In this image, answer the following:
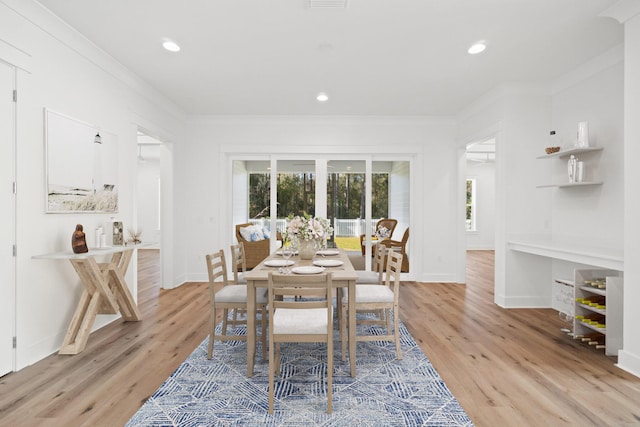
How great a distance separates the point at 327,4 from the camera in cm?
252

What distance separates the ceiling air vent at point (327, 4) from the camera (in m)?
2.49

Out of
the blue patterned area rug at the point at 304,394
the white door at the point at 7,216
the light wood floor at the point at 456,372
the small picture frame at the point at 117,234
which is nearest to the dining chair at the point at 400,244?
the light wood floor at the point at 456,372

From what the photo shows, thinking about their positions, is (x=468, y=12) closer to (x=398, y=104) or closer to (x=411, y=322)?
(x=398, y=104)

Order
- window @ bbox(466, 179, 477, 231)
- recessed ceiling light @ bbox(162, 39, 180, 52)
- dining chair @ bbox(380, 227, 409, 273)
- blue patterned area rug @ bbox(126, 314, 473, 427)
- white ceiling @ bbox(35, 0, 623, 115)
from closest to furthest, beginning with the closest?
blue patterned area rug @ bbox(126, 314, 473, 427), white ceiling @ bbox(35, 0, 623, 115), recessed ceiling light @ bbox(162, 39, 180, 52), dining chair @ bbox(380, 227, 409, 273), window @ bbox(466, 179, 477, 231)

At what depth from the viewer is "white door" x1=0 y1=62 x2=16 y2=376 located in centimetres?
239

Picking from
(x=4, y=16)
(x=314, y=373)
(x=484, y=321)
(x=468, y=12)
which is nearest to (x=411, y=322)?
(x=484, y=321)

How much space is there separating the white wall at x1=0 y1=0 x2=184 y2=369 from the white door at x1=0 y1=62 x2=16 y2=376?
47 millimetres

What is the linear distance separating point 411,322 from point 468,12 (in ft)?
9.68

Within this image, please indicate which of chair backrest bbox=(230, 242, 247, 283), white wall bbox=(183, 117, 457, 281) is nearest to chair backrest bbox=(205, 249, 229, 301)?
chair backrest bbox=(230, 242, 247, 283)

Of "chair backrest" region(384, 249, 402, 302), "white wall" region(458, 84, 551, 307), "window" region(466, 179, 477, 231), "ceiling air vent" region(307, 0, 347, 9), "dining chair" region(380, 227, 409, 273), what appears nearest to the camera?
"ceiling air vent" region(307, 0, 347, 9)

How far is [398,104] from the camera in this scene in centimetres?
496

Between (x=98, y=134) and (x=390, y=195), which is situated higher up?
(x=98, y=134)

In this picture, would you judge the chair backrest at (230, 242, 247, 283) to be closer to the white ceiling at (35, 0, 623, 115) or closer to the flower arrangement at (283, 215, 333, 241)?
the flower arrangement at (283, 215, 333, 241)

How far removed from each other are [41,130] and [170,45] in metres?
1.33
